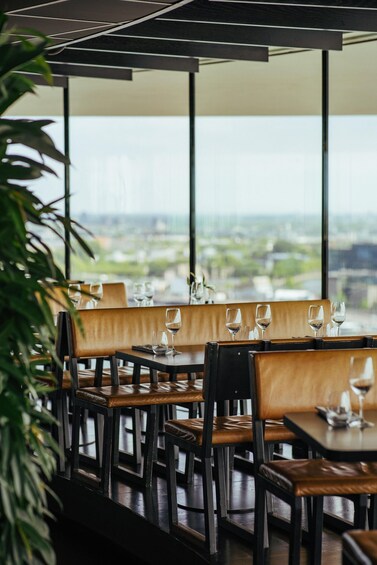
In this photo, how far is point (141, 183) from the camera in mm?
9109

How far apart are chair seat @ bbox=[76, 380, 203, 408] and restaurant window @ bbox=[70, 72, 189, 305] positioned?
10.2 ft

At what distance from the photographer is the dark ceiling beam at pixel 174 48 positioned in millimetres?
7613

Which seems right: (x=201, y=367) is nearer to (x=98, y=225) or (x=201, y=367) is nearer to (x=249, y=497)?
(x=249, y=497)

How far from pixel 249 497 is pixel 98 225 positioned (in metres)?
4.47

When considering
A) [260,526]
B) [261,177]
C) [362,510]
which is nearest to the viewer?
[362,510]

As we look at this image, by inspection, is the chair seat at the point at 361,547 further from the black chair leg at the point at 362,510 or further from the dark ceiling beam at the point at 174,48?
the dark ceiling beam at the point at 174,48

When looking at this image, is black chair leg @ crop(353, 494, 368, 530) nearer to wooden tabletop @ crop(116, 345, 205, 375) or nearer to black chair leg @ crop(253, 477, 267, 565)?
black chair leg @ crop(253, 477, 267, 565)

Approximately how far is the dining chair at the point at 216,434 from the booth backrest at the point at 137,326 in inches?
54.9

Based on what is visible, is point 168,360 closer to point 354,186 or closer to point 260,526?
point 260,526

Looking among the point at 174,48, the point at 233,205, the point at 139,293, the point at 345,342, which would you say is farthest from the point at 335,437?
the point at 233,205

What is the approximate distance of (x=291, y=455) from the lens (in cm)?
630

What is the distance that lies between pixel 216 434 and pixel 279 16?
3.34 metres

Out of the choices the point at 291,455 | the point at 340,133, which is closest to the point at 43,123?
the point at 291,455

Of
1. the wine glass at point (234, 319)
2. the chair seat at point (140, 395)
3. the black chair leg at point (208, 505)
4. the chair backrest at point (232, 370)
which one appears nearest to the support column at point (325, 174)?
the chair seat at point (140, 395)
